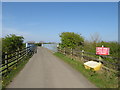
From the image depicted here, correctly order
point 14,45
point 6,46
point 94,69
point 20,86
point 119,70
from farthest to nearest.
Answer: point 14,45
point 6,46
point 94,69
point 119,70
point 20,86

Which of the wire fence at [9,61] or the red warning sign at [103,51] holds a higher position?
the red warning sign at [103,51]

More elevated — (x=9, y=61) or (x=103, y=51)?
(x=103, y=51)

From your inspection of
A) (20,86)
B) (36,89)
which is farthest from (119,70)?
(20,86)

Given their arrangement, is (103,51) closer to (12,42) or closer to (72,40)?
(72,40)

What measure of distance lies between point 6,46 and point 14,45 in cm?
254

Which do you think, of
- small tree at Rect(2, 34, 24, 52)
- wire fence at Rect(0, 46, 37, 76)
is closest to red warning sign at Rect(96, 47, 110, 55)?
wire fence at Rect(0, 46, 37, 76)

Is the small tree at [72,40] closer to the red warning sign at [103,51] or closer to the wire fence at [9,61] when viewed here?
the wire fence at [9,61]

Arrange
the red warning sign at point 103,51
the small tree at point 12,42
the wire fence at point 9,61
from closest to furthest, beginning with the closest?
the wire fence at point 9,61 → the red warning sign at point 103,51 → the small tree at point 12,42

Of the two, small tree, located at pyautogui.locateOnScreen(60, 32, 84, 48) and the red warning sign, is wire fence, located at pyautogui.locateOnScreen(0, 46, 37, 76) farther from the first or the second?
small tree, located at pyautogui.locateOnScreen(60, 32, 84, 48)

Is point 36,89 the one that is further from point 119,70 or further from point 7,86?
point 119,70

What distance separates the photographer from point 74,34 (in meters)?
26.3

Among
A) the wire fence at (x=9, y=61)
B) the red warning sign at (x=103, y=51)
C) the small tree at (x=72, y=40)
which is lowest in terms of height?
the wire fence at (x=9, y=61)

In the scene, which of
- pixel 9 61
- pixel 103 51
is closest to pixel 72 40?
pixel 103 51

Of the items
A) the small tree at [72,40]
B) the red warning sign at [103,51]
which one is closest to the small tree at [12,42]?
the small tree at [72,40]
